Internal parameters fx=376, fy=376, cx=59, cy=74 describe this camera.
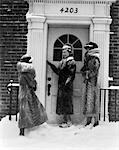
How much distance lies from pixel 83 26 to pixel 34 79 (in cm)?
173

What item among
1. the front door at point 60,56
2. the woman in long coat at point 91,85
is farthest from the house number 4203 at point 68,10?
the woman in long coat at point 91,85

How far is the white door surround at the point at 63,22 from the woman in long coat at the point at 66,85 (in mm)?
425

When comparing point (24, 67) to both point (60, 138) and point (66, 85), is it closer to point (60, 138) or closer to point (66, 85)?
point (66, 85)

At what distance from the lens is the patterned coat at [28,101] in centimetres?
765

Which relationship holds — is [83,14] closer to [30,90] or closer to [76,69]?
[76,69]

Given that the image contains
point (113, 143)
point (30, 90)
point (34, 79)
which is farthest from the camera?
point (34, 79)

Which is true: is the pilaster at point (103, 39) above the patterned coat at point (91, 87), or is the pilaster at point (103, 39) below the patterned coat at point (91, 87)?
above

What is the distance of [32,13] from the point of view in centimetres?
864

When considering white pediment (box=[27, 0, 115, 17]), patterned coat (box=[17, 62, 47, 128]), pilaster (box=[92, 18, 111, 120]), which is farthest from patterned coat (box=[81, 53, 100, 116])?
white pediment (box=[27, 0, 115, 17])

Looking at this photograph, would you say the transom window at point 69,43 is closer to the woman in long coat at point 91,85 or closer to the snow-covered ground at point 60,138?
the woman in long coat at point 91,85

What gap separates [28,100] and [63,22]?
6.85 feet

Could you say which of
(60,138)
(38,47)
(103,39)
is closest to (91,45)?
(103,39)

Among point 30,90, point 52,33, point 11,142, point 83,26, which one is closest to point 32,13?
point 52,33

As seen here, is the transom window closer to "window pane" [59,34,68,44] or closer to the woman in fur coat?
"window pane" [59,34,68,44]
